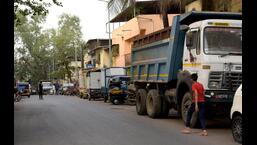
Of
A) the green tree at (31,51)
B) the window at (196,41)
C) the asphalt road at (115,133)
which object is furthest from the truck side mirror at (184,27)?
the green tree at (31,51)

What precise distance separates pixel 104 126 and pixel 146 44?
16.2 ft

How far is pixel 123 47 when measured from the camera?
160 ft

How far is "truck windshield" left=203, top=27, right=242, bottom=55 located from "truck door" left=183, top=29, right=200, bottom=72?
0.31m

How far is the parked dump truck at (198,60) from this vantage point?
44.9ft

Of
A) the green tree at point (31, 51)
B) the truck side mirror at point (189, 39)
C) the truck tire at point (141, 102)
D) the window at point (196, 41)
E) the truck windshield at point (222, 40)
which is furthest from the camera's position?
the green tree at point (31, 51)

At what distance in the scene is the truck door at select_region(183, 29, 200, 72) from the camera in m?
14.2

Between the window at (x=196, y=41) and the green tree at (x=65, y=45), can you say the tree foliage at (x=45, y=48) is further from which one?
the window at (x=196, y=41)

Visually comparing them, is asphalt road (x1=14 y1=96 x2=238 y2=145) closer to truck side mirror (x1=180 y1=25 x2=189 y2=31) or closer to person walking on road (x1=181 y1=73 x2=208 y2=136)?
person walking on road (x1=181 y1=73 x2=208 y2=136)

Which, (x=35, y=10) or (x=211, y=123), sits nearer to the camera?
(x=211, y=123)

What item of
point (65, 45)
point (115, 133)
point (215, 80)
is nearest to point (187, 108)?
point (215, 80)

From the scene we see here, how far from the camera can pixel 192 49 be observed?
14.5 metres
